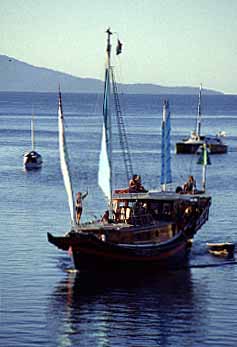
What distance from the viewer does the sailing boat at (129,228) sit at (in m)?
50.8

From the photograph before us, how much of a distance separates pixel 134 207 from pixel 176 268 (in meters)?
3.81

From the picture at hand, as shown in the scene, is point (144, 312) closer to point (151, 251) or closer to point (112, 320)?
point (112, 320)

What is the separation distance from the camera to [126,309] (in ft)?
150

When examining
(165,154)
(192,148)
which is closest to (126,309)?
(165,154)

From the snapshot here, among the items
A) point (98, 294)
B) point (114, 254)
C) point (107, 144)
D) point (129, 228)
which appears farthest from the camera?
point (107, 144)

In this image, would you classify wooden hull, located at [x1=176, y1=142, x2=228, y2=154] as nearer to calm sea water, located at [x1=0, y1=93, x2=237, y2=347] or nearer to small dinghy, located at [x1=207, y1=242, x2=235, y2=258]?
calm sea water, located at [x1=0, y1=93, x2=237, y2=347]

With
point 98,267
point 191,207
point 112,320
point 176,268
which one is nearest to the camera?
point 112,320

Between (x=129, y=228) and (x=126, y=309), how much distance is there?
802cm

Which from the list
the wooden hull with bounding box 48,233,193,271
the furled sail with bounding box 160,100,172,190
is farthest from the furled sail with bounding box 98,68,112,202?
the furled sail with bounding box 160,100,172,190

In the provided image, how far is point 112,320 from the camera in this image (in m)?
43.6

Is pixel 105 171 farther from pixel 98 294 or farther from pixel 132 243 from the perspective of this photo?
pixel 98 294

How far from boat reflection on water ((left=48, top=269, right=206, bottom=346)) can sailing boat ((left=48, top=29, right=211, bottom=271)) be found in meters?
0.98

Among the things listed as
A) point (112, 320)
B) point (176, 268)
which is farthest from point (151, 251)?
point (112, 320)

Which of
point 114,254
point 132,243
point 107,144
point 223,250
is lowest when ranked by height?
point 223,250
